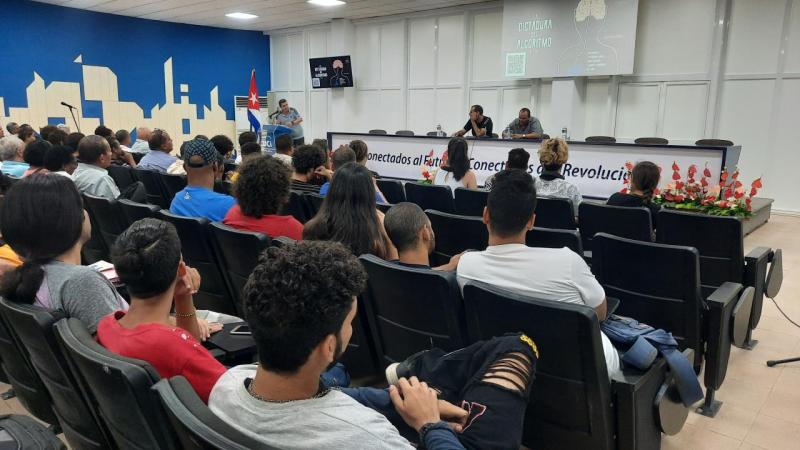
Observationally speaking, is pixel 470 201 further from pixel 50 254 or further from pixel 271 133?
pixel 271 133

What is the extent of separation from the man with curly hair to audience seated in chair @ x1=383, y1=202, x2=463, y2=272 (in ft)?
1.92

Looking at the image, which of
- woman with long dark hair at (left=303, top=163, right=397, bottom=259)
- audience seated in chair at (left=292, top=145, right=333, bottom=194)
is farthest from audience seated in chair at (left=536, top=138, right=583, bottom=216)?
woman with long dark hair at (left=303, top=163, right=397, bottom=259)

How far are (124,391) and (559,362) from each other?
44.2 inches

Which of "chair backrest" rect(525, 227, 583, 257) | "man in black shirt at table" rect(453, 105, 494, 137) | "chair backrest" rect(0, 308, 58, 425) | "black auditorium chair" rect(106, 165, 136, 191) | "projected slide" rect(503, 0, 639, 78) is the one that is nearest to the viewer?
"chair backrest" rect(0, 308, 58, 425)

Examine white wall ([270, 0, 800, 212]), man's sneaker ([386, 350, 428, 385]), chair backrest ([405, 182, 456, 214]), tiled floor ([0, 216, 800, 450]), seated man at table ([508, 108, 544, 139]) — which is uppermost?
white wall ([270, 0, 800, 212])

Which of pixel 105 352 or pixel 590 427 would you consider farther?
pixel 590 427

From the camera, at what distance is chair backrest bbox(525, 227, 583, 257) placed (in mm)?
2695

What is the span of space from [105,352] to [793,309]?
174 inches

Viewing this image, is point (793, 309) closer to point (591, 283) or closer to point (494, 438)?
point (591, 283)

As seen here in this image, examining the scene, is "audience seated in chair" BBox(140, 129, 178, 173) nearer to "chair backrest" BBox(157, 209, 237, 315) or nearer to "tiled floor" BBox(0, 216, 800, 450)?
"chair backrest" BBox(157, 209, 237, 315)

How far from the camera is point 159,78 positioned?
41.5 ft

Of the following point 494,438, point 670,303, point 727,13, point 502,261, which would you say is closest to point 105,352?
point 494,438

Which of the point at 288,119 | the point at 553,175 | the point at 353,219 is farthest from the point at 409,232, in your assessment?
the point at 288,119

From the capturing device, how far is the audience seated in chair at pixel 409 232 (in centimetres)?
229
